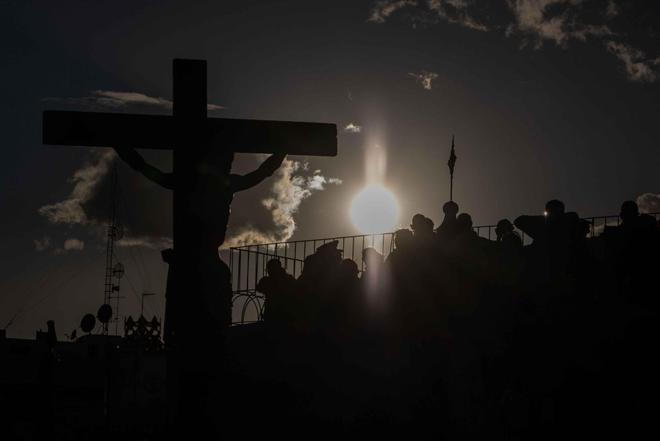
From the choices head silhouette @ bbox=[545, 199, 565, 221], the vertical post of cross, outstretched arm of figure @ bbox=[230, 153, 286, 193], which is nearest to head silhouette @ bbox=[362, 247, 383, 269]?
head silhouette @ bbox=[545, 199, 565, 221]

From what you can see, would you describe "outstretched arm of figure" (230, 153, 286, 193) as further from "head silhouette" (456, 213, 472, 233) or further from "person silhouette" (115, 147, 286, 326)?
"head silhouette" (456, 213, 472, 233)

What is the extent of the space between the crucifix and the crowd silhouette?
3.91 meters

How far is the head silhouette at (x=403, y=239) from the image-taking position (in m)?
10.2

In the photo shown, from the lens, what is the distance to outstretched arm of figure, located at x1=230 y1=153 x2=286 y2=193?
614 cm

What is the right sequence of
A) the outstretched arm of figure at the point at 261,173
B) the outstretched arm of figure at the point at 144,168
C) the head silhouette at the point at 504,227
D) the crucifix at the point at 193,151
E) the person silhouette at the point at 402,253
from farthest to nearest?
the head silhouette at the point at 504,227
the person silhouette at the point at 402,253
the outstretched arm of figure at the point at 261,173
the outstretched arm of figure at the point at 144,168
the crucifix at the point at 193,151

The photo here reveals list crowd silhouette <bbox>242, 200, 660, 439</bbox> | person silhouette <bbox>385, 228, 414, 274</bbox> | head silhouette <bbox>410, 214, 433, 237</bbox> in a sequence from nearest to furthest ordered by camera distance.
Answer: crowd silhouette <bbox>242, 200, 660, 439</bbox>, person silhouette <bbox>385, 228, 414, 274</bbox>, head silhouette <bbox>410, 214, 433, 237</bbox>

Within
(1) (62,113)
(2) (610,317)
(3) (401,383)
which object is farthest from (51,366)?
(2) (610,317)

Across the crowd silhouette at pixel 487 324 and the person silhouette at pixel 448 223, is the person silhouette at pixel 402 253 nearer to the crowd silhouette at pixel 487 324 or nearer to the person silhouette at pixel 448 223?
the crowd silhouette at pixel 487 324

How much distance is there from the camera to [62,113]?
19.0 ft

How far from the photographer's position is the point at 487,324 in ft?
32.2

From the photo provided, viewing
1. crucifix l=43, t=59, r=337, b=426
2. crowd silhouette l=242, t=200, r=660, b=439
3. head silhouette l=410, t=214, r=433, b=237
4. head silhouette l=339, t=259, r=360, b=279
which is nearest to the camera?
crucifix l=43, t=59, r=337, b=426

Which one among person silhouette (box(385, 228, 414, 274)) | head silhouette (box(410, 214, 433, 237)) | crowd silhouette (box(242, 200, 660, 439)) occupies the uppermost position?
head silhouette (box(410, 214, 433, 237))

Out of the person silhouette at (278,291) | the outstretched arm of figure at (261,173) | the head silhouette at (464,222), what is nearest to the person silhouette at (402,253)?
the head silhouette at (464,222)

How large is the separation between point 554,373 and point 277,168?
4.49 meters
